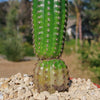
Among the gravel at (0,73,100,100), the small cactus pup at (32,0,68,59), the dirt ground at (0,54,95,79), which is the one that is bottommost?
the dirt ground at (0,54,95,79)

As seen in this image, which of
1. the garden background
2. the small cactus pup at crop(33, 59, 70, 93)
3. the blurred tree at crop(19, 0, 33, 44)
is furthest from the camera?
the blurred tree at crop(19, 0, 33, 44)

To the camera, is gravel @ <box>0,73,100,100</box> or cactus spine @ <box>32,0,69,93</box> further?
cactus spine @ <box>32,0,69,93</box>

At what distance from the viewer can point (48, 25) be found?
197cm

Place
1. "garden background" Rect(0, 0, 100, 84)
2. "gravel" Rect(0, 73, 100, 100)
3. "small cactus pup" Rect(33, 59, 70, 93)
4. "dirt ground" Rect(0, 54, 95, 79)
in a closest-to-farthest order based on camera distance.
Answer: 1. "gravel" Rect(0, 73, 100, 100)
2. "small cactus pup" Rect(33, 59, 70, 93)
3. "dirt ground" Rect(0, 54, 95, 79)
4. "garden background" Rect(0, 0, 100, 84)

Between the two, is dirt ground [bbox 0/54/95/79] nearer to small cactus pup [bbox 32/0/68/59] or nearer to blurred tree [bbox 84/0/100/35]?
small cactus pup [bbox 32/0/68/59]

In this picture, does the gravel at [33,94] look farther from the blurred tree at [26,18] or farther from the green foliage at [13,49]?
the blurred tree at [26,18]

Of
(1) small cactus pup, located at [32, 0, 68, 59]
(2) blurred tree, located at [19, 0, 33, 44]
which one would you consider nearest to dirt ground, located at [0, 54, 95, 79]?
(1) small cactus pup, located at [32, 0, 68, 59]

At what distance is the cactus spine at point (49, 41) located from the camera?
198 centimetres

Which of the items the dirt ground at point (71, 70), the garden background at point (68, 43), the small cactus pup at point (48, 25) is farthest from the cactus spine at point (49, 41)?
the garden background at point (68, 43)

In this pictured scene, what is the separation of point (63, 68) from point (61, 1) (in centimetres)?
81

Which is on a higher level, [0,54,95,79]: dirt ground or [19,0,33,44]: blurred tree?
[19,0,33,44]: blurred tree

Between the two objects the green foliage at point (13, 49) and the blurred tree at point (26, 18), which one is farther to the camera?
the blurred tree at point (26, 18)

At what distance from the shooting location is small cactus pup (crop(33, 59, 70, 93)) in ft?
6.48

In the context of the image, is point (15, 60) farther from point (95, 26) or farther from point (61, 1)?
point (95, 26)
